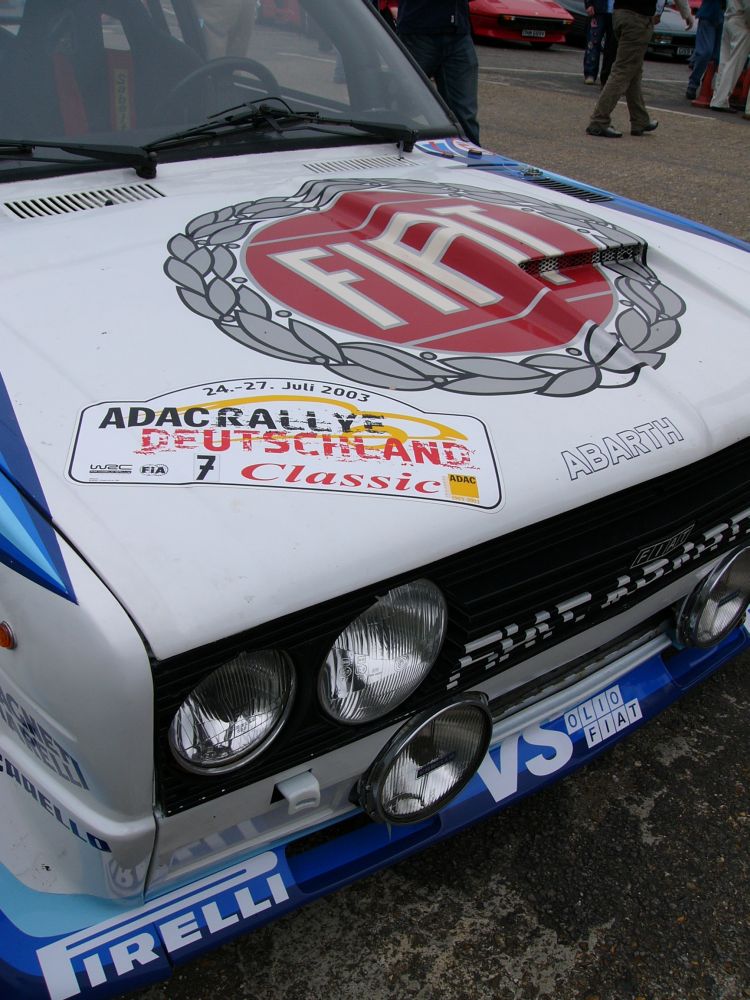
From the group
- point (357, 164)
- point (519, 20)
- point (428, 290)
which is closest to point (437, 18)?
point (357, 164)

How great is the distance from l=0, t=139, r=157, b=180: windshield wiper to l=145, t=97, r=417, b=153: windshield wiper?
6 cm

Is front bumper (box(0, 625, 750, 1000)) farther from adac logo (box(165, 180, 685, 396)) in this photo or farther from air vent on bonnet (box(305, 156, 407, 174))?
air vent on bonnet (box(305, 156, 407, 174))

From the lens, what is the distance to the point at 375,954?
165cm

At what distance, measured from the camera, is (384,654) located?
130 centimetres

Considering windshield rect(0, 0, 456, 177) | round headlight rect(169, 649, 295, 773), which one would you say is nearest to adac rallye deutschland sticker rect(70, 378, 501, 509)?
round headlight rect(169, 649, 295, 773)

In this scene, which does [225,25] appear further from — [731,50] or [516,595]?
[731,50]

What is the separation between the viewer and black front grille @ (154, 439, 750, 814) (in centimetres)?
118

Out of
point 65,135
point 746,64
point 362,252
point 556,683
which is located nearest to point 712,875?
point 556,683

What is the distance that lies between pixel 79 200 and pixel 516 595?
1.37 m

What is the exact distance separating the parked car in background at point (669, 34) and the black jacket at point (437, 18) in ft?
33.1

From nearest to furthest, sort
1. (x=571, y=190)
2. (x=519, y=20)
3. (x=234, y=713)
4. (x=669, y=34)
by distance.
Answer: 1. (x=234, y=713)
2. (x=571, y=190)
3. (x=519, y=20)
4. (x=669, y=34)

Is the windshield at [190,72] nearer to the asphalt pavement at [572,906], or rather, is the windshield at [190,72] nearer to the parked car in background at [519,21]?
the asphalt pavement at [572,906]

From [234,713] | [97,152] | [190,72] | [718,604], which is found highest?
[190,72]

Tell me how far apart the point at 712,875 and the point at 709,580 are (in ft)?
2.05
